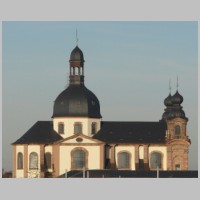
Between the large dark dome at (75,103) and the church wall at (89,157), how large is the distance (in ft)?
12.0

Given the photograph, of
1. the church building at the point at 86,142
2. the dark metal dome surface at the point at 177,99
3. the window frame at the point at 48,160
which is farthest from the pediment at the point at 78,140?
the dark metal dome surface at the point at 177,99

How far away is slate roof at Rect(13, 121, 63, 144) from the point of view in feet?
413

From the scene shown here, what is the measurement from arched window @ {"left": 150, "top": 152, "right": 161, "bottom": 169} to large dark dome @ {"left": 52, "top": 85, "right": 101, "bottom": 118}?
6.87 m

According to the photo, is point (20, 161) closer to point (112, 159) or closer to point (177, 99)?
point (112, 159)

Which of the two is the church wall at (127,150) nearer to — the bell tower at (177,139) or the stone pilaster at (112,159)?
the stone pilaster at (112,159)

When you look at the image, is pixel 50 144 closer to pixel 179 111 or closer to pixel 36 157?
pixel 36 157

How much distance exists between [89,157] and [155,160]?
6.12 meters

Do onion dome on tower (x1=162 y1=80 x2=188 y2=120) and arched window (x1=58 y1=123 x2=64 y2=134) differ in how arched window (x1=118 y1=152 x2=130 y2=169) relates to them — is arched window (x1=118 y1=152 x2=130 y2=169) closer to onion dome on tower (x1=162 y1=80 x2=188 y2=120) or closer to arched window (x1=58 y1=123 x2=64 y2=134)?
onion dome on tower (x1=162 y1=80 x2=188 y2=120)

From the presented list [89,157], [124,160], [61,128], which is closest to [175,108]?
[124,160]

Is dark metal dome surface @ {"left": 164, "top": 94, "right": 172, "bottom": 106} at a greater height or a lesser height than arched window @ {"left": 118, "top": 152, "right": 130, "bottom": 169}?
greater

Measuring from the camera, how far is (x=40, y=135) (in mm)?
126688

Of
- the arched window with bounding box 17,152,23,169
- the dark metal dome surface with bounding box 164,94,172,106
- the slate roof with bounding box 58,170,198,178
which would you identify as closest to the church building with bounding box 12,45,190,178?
the arched window with bounding box 17,152,23,169

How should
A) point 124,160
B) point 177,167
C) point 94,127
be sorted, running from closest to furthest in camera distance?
point 177,167 < point 124,160 < point 94,127

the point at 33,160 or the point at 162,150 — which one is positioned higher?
the point at 162,150
